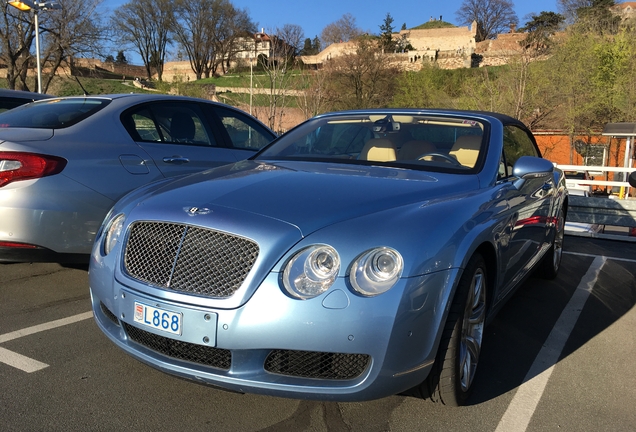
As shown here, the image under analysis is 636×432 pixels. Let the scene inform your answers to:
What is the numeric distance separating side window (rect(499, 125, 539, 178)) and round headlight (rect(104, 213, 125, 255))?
2.32 metres

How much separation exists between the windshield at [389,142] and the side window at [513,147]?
23cm

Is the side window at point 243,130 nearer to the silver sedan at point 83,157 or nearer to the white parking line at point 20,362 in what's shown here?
the silver sedan at point 83,157

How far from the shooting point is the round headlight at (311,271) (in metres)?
2.30

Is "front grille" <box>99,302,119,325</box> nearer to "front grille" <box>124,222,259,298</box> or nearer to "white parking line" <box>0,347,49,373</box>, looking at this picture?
"front grille" <box>124,222,259,298</box>

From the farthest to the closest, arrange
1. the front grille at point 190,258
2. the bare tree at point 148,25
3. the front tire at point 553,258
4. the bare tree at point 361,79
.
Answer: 1. the bare tree at point 148,25
2. the bare tree at point 361,79
3. the front tire at point 553,258
4. the front grille at point 190,258

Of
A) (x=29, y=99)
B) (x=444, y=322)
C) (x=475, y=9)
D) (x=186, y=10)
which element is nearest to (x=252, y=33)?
(x=186, y=10)

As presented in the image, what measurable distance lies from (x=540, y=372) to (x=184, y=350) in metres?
2.13

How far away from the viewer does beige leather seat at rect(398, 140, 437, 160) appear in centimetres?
387

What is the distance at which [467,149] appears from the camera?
12.4ft

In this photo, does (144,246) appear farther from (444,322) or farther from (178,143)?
(178,143)

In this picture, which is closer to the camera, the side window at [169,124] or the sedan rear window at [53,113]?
the sedan rear window at [53,113]

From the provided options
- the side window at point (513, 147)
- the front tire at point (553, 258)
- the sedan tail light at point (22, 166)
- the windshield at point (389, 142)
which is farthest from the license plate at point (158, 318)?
the front tire at point (553, 258)

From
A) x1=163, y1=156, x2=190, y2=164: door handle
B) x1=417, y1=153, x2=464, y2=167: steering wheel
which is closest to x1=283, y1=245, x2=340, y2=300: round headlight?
x1=417, y1=153, x2=464, y2=167: steering wheel

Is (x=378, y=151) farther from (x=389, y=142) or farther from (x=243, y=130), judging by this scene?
(x=243, y=130)
